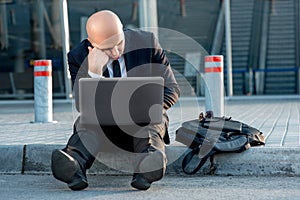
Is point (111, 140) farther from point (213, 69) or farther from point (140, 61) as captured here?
point (213, 69)

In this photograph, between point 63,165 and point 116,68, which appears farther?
point 116,68

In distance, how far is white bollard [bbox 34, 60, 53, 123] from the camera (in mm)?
8031

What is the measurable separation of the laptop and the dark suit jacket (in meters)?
0.20

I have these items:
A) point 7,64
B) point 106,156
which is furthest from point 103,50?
point 7,64

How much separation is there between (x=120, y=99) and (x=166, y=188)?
2.53ft

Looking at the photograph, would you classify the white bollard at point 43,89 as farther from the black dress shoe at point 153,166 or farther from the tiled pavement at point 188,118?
the black dress shoe at point 153,166

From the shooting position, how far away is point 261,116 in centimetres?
893

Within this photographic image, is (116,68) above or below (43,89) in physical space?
above

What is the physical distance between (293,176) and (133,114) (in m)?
1.56

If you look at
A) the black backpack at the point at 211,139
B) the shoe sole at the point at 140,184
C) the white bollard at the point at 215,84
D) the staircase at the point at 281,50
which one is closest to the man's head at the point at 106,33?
the shoe sole at the point at 140,184

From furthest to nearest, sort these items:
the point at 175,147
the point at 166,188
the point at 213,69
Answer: the point at 213,69 → the point at 175,147 → the point at 166,188

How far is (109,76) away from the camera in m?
4.95

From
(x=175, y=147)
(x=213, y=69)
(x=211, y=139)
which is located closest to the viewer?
(x=211, y=139)

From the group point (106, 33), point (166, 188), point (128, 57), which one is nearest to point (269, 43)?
point (128, 57)
